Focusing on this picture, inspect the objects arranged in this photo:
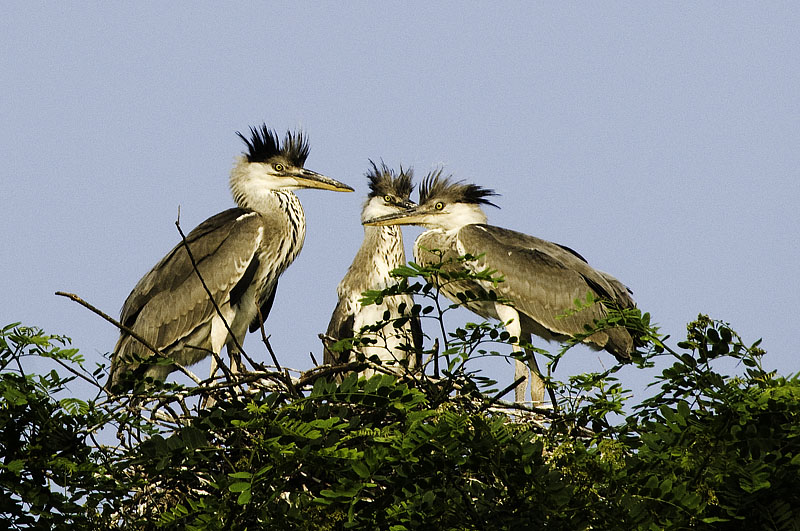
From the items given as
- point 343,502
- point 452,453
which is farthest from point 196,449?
point 452,453

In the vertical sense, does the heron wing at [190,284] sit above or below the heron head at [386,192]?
below

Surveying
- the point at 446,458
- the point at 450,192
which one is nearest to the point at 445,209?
the point at 450,192

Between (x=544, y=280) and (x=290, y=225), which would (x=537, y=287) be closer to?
(x=544, y=280)

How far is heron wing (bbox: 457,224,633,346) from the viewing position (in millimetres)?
7816

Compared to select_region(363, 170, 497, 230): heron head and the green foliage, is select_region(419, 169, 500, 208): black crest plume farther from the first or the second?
the green foliage

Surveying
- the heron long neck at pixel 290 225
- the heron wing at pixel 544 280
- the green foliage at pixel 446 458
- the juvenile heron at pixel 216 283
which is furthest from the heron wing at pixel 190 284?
the green foliage at pixel 446 458

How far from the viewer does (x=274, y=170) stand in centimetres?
890

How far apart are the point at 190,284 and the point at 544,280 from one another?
2601mm

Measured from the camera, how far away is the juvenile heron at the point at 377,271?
26.9 feet

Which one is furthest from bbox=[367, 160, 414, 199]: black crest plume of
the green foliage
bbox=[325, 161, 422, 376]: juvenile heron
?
the green foliage

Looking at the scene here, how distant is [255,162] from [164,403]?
4729 mm

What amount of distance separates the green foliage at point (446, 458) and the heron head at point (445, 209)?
5081 mm

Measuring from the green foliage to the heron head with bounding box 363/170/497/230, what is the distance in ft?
16.7

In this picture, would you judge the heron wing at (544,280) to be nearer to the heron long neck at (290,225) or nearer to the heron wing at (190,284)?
the heron long neck at (290,225)
